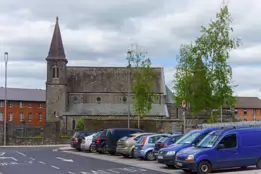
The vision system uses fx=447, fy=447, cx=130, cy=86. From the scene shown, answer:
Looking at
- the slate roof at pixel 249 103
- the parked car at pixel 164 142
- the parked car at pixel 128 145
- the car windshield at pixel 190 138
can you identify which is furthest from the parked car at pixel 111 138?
the slate roof at pixel 249 103

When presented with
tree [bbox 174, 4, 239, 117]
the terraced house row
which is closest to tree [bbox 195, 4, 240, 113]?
tree [bbox 174, 4, 239, 117]

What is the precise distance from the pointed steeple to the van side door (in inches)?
2479

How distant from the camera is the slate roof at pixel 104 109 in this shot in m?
79.1

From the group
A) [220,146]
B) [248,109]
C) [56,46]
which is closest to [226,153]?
[220,146]

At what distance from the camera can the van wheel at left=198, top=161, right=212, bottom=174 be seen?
59.2 feet

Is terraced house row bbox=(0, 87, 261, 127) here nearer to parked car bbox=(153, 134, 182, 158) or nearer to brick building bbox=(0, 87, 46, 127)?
brick building bbox=(0, 87, 46, 127)

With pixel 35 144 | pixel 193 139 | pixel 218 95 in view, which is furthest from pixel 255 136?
pixel 35 144

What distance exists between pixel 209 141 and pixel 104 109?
6230 centimetres

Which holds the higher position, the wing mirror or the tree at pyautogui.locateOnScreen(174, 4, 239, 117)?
the tree at pyautogui.locateOnScreen(174, 4, 239, 117)

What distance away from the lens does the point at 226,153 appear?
18.5 m

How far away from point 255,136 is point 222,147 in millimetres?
1770

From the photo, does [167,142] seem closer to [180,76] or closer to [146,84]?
[180,76]

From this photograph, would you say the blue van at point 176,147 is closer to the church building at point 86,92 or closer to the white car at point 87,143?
the white car at point 87,143

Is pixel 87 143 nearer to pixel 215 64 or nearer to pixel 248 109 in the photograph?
pixel 215 64
